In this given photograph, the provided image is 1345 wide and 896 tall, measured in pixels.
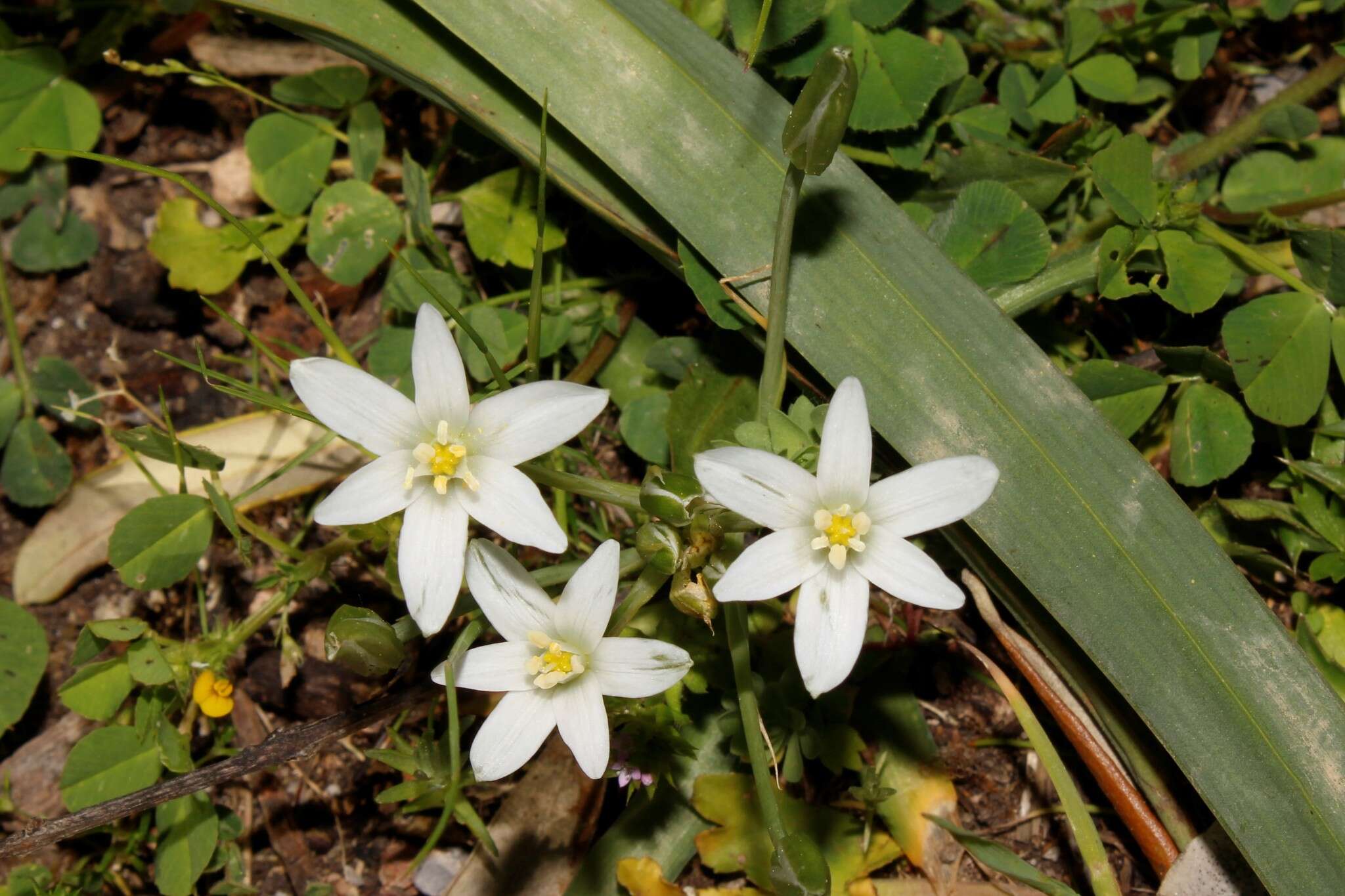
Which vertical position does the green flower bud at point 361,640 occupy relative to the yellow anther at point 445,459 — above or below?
below

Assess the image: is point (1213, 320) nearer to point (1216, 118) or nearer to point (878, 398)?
point (1216, 118)

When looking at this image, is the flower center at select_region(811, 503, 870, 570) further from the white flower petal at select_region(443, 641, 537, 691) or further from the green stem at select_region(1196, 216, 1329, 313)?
the green stem at select_region(1196, 216, 1329, 313)

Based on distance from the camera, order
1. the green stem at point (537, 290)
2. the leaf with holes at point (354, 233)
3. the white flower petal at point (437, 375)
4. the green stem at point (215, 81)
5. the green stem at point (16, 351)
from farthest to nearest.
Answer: the green stem at point (16, 351) < the leaf with holes at point (354, 233) < the green stem at point (215, 81) < the green stem at point (537, 290) < the white flower petal at point (437, 375)

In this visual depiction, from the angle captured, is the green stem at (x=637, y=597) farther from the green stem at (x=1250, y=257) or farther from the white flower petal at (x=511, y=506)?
the green stem at (x=1250, y=257)

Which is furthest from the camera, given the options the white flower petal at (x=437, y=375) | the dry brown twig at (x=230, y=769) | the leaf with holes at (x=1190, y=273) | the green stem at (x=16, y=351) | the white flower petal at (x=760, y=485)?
the green stem at (x=16, y=351)

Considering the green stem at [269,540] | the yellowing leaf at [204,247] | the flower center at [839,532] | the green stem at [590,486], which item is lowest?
the green stem at [269,540]

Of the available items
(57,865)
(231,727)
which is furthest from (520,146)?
(57,865)

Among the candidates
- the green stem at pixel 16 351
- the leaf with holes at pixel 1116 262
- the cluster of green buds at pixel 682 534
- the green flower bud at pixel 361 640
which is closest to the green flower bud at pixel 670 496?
the cluster of green buds at pixel 682 534
